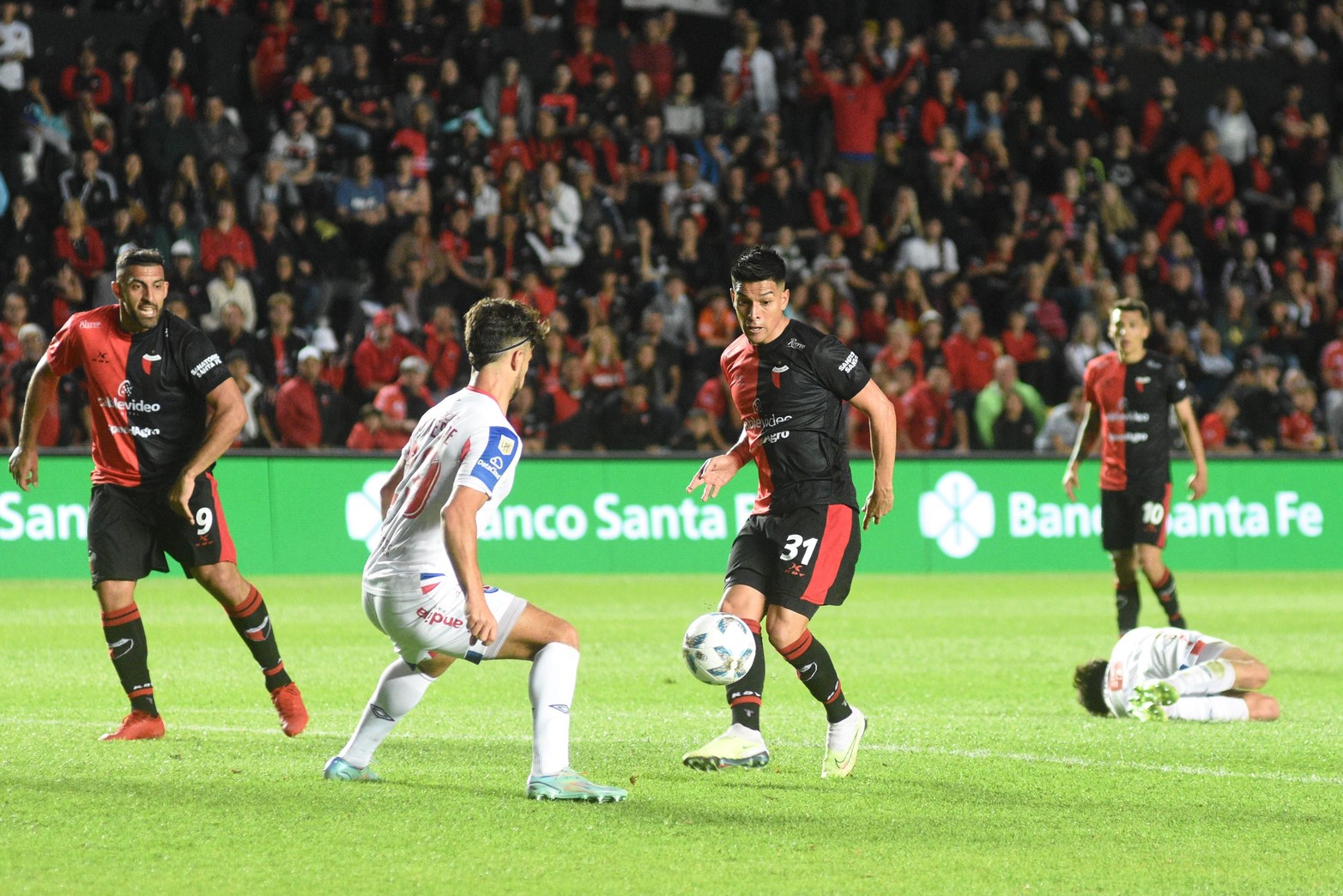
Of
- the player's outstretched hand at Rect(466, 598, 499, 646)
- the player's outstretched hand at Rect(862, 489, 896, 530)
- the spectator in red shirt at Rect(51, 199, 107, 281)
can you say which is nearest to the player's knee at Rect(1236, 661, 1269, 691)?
the player's outstretched hand at Rect(862, 489, 896, 530)

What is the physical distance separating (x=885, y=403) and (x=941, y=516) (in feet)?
39.7

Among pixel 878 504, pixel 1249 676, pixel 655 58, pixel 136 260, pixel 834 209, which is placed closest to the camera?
pixel 878 504

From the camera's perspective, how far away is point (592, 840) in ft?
17.7

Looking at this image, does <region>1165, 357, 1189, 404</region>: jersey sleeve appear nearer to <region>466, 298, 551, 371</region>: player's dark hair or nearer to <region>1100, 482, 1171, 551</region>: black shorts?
<region>1100, 482, 1171, 551</region>: black shorts

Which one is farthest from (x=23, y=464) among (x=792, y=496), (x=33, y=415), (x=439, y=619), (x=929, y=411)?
(x=929, y=411)

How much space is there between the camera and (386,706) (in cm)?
621

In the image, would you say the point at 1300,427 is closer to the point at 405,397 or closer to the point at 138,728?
the point at 405,397

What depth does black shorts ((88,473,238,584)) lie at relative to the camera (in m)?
7.77

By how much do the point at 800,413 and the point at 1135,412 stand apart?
542cm

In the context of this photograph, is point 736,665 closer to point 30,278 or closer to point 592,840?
point 592,840

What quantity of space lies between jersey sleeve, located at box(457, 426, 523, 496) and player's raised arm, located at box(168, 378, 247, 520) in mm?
2290

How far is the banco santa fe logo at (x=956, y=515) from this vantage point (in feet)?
61.5

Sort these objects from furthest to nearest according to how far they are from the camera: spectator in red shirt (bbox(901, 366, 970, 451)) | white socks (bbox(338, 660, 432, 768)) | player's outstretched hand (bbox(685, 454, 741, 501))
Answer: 1. spectator in red shirt (bbox(901, 366, 970, 451))
2. player's outstretched hand (bbox(685, 454, 741, 501))
3. white socks (bbox(338, 660, 432, 768))

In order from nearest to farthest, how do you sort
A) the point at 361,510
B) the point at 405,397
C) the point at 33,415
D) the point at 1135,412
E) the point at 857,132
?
the point at 33,415 < the point at 1135,412 < the point at 361,510 < the point at 405,397 < the point at 857,132
